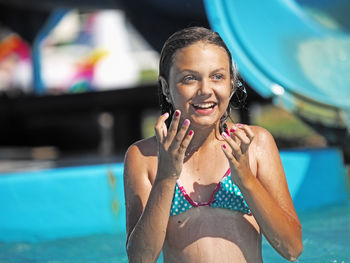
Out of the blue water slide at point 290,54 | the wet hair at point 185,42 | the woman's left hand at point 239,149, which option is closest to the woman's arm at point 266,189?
the woman's left hand at point 239,149

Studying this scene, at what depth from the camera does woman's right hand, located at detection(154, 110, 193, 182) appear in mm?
1419

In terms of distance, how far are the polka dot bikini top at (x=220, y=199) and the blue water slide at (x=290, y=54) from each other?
295cm

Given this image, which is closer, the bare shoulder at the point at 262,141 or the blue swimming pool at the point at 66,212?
the bare shoulder at the point at 262,141

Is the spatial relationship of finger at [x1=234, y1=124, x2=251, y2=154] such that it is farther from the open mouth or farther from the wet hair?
the wet hair

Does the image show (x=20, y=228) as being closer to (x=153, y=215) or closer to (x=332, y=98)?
(x=153, y=215)

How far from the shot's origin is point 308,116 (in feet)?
15.5

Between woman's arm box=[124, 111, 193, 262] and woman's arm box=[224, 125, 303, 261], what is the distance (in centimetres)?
15

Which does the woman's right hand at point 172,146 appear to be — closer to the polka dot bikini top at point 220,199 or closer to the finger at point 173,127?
the finger at point 173,127

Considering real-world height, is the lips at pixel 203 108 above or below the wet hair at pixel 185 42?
below

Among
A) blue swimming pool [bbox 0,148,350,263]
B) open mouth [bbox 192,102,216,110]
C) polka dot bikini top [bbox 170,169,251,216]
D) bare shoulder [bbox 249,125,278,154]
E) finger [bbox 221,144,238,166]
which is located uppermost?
open mouth [bbox 192,102,216,110]

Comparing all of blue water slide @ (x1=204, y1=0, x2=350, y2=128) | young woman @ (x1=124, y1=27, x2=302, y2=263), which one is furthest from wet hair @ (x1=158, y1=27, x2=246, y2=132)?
blue water slide @ (x1=204, y1=0, x2=350, y2=128)

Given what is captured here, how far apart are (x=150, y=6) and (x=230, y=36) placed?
266 cm

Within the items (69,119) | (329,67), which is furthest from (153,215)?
(69,119)

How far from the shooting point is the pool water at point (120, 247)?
2.81 meters
